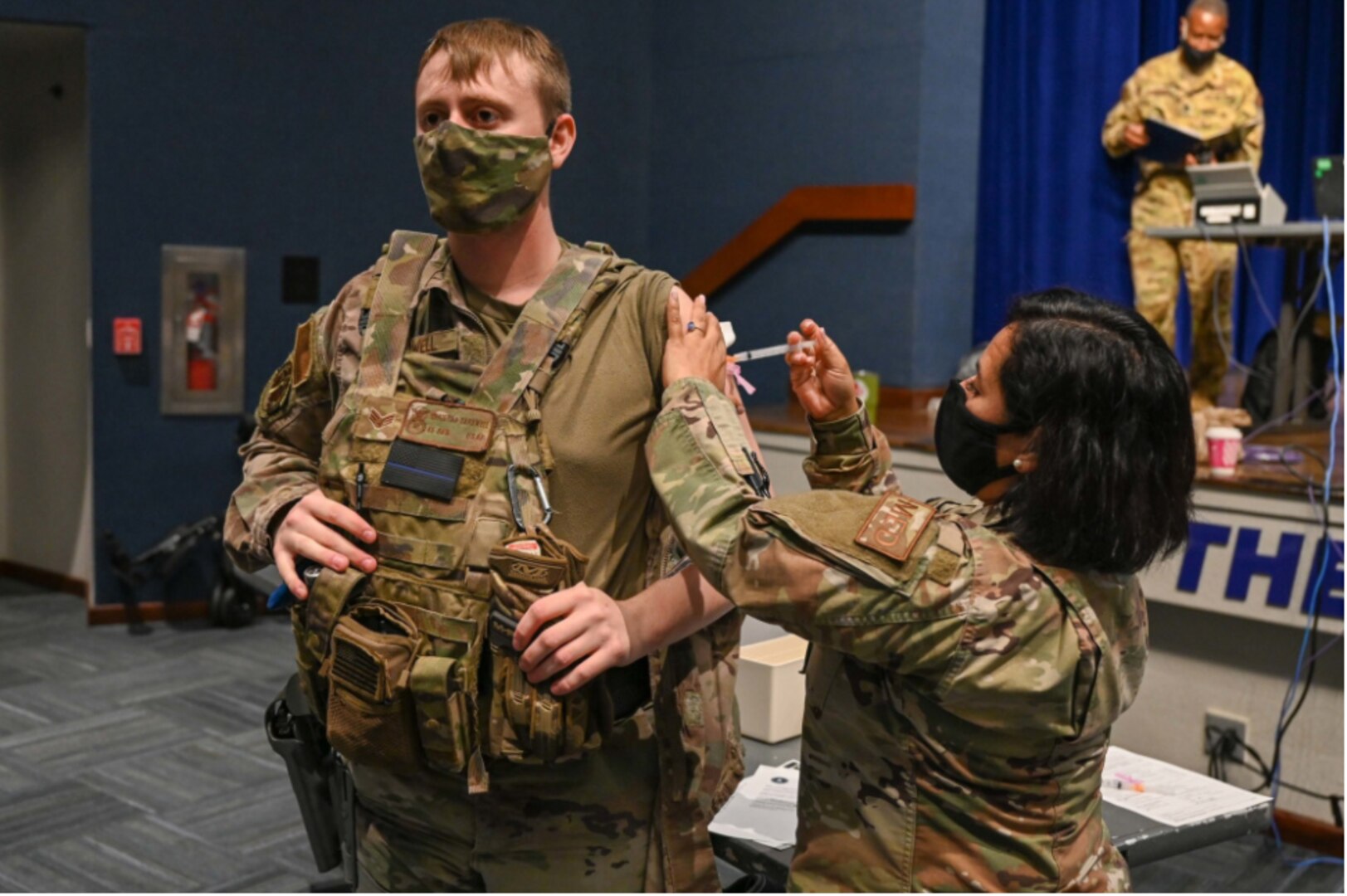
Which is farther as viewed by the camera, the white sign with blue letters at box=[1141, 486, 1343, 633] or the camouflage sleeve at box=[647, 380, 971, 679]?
the white sign with blue letters at box=[1141, 486, 1343, 633]

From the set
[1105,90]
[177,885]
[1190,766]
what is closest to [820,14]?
[1105,90]

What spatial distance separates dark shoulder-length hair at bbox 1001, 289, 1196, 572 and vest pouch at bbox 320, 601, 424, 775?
63 cm

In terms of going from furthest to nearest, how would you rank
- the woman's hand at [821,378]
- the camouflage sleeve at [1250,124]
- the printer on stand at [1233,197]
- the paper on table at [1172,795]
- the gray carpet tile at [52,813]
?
the camouflage sleeve at [1250,124] < the printer on stand at [1233,197] < the gray carpet tile at [52,813] < the paper on table at [1172,795] < the woman's hand at [821,378]

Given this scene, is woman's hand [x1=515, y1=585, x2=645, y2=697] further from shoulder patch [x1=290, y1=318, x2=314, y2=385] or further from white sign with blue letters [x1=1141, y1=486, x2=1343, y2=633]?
white sign with blue letters [x1=1141, y1=486, x2=1343, y2=633]

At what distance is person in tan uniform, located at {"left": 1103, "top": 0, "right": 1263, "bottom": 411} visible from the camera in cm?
516

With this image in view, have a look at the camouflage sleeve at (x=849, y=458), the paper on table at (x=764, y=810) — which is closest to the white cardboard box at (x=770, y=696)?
the paper on table at (x=764, y=810)

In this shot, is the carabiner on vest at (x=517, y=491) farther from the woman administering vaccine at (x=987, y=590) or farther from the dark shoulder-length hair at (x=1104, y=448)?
the dark shoulder-length hair at (x=1104, y=448)

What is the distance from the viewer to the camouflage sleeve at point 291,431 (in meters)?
1.46

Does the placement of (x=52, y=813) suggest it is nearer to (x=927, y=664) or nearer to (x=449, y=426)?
(x=449, y=426)

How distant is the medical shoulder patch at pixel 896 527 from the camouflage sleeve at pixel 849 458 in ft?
1.07

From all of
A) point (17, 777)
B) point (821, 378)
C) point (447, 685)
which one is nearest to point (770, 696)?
point (821, 378)

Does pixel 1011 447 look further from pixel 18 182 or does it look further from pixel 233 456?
pixel 18 182

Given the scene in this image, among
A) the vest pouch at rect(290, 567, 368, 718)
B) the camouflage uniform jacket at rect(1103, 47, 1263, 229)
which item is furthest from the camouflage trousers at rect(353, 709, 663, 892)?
the camouflage uniform jacket at rect(1103, 47, 1263, 229)

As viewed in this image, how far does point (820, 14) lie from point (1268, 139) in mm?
2179
